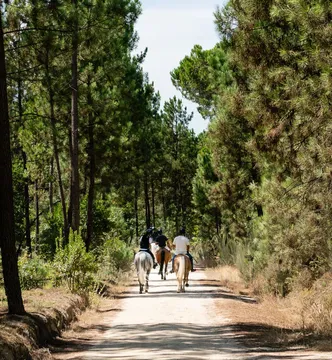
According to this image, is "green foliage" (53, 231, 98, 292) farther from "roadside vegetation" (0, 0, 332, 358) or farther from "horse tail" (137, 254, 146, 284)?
"horse tail" (137, 254, 146, 284)

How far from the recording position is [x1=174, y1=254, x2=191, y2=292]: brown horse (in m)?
24.3

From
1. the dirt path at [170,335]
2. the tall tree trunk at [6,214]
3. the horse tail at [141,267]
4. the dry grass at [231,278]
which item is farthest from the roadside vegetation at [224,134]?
the dirt path at [170,335]

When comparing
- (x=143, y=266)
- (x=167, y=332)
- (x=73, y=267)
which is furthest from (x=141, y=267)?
(x=167, y=332)

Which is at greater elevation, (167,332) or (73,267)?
(73,267)

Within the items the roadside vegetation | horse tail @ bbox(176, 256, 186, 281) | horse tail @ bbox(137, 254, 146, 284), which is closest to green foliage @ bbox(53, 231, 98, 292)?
the roadside vegetation

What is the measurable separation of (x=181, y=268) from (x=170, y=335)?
10884mm

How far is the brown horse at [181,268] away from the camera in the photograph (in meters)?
24.3

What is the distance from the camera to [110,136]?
31672 mm

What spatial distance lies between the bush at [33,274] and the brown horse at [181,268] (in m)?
5.39

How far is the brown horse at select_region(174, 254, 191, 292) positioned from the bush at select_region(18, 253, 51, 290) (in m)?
5.39

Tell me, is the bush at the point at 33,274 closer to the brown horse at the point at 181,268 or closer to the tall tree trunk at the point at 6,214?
the brown horse at the point at 181,268

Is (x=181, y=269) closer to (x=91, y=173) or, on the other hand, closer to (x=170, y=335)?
(x=91, y=173)

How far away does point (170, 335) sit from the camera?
45.2 feet

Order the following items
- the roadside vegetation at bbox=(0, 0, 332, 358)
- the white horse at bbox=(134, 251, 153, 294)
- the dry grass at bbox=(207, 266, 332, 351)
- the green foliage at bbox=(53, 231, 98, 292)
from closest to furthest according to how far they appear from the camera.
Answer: the roadside vegetation at bbox=(0, 0, 332, 358), the dry grass at bbox=(207, 266, 332, 351), the green foliage at bbox=(53, 231, 98, 292), the white horse at bbox=(134, 251, 153, 294)
